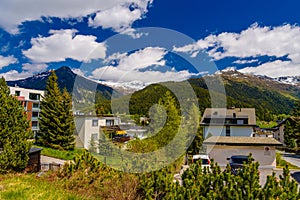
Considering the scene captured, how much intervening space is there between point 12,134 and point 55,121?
65.4 feet

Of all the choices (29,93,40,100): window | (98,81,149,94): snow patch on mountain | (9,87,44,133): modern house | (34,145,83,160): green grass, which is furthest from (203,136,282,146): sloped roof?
(29,93,40,100): window

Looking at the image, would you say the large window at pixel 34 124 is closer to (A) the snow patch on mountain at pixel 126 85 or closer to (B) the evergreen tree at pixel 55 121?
(B) the evergreen tree at pixel 55 121

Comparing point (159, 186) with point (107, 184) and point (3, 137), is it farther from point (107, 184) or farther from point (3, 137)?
point (3, 137)

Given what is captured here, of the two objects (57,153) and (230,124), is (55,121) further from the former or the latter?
(230,124)

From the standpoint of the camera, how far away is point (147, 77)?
10.3m

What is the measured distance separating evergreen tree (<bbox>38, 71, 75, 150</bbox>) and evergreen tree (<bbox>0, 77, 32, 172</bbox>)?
60.8 ft

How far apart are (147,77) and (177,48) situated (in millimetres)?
1818

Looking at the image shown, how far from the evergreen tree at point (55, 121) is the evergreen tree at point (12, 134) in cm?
1853

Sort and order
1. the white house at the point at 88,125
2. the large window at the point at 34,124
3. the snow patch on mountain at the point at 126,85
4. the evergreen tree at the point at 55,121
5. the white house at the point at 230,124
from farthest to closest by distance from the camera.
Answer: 1. the large window at the point at 34,124
2. the white house at the point at 230,124
3. the white house at the point at 88,125
4. the evergreen tree at the point at 55,121
5. the snow patch on mountain at the point at 126,85

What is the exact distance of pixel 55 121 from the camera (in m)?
29.1

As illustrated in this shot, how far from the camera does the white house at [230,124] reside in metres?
30.9

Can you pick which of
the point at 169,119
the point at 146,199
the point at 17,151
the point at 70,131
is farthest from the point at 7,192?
the point at 70,131

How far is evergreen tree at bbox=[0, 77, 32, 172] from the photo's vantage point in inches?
361

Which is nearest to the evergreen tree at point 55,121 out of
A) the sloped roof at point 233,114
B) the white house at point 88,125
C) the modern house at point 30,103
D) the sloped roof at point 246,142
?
the white house at point 88,125
